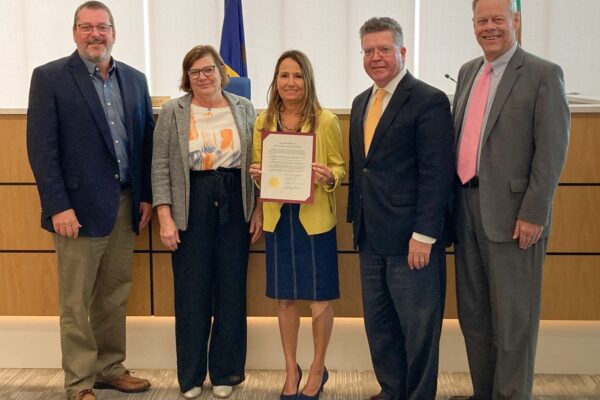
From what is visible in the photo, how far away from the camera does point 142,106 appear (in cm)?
307

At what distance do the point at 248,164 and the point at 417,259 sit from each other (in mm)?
859

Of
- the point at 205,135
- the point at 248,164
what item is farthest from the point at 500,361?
the point at 205,135

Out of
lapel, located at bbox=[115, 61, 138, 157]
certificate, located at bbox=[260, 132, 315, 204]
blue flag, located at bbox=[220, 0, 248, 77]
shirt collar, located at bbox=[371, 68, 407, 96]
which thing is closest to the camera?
shirt collar, located at bbox=[371, 68, 407, 96]

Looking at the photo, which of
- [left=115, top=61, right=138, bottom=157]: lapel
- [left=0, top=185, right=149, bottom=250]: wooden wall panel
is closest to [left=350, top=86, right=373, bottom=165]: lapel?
[left=115, top=61, right=138, bottom=157]: lapel

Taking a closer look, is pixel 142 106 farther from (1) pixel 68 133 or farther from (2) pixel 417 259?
(2) pixel 417 259

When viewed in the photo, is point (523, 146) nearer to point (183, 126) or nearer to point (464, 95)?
point (464, 95)

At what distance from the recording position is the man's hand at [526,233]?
8.04 feet

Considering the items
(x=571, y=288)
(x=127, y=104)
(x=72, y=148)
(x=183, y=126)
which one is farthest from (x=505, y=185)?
(x=72, y=148)

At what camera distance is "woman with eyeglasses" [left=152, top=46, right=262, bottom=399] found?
289 cm

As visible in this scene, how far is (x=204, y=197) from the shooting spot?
291cm

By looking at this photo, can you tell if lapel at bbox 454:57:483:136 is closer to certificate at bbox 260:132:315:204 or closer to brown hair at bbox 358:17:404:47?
brown hair at bbox 358:17:404:47

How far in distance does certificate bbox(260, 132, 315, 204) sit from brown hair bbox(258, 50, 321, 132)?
100mm

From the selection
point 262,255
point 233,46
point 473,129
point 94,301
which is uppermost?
point 233,46

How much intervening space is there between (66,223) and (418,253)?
147 centimetres
